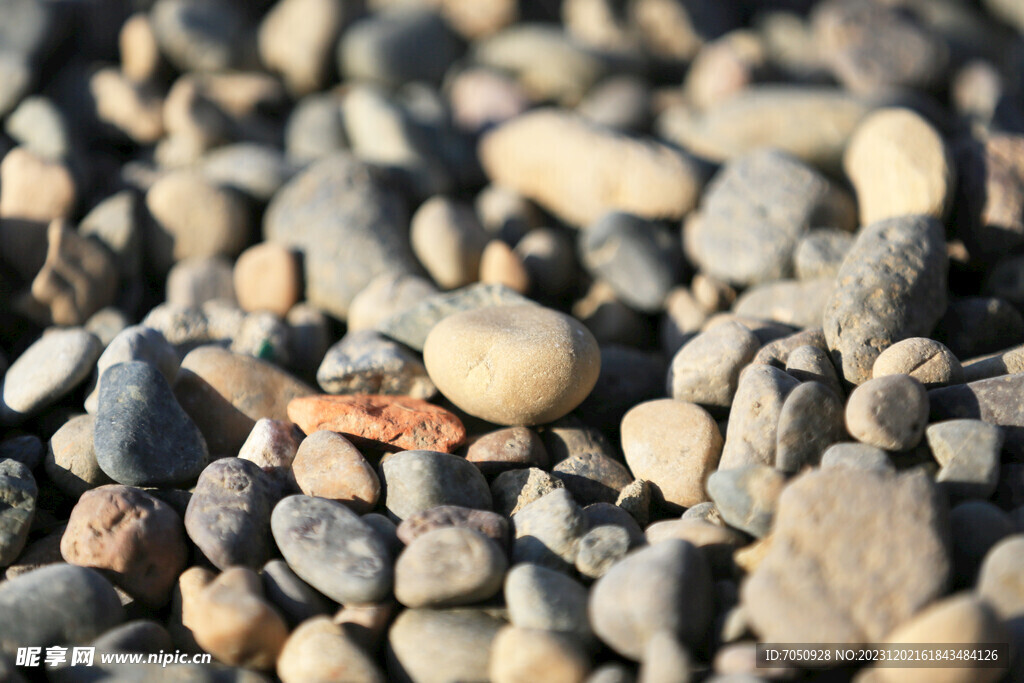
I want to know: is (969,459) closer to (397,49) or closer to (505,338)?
(505,338)

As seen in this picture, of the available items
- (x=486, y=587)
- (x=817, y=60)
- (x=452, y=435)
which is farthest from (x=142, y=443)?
(x=817, y=60)

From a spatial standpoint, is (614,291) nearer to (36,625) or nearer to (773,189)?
(773,189)

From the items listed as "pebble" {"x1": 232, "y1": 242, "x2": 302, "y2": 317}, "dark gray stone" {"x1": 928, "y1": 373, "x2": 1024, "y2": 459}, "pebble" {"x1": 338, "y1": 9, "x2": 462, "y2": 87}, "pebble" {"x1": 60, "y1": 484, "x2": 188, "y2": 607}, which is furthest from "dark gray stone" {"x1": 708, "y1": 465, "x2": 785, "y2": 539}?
"pebble" {"x1": 338, "y1": 9, "x2": 462, "y2": 87}

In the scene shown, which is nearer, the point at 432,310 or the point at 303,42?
the point at 432,310

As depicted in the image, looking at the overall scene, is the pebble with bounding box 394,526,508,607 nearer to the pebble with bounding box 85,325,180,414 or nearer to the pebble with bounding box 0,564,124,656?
the pebble with bounding box 0,564,124,656

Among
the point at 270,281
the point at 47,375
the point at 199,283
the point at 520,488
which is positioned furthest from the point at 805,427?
the point at 199,283

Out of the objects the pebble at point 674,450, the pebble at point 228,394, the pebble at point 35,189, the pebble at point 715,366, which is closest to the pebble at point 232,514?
the pebble at point 228,394
